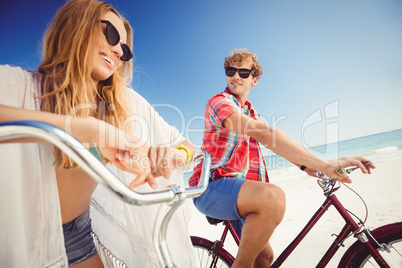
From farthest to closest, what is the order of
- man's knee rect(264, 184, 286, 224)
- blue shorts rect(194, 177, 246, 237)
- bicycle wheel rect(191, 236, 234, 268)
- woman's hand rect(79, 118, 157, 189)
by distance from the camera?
1. bicycle wheel rect(191, 236, 234, 268)
2. blue shorts rect(194, 177, 246, 237)
3. man's knee rect(264, 184, 286, 224)
4. woman's hand rect(79, 118, 157, 189)

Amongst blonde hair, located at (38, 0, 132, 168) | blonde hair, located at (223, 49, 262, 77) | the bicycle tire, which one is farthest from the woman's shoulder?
the bicycle tire

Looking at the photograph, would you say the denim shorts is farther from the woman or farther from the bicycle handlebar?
the bicycle handlebar

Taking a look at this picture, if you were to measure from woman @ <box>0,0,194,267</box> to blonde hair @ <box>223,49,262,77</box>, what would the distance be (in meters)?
1.38

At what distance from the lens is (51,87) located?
4.09 feet

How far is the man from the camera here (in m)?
1.49

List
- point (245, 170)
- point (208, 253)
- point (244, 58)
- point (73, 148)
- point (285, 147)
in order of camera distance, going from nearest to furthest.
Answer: point (73, 148) < point (285, 147) < point (245, 170) < point (208, 253) < point (244, 58)

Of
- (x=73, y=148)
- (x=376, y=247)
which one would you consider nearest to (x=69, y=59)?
(x=73, y=148)

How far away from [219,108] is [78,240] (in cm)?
154

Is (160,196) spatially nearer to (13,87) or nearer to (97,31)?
(13,87)

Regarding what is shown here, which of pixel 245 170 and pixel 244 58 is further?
pixel 244 58

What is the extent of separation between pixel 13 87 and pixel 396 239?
9.49ft

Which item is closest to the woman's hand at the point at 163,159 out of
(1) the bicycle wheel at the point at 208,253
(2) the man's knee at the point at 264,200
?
(2) the man's knee at the point at 264,200

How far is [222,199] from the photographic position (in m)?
1.67

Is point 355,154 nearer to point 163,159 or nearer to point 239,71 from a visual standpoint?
point 239,71
